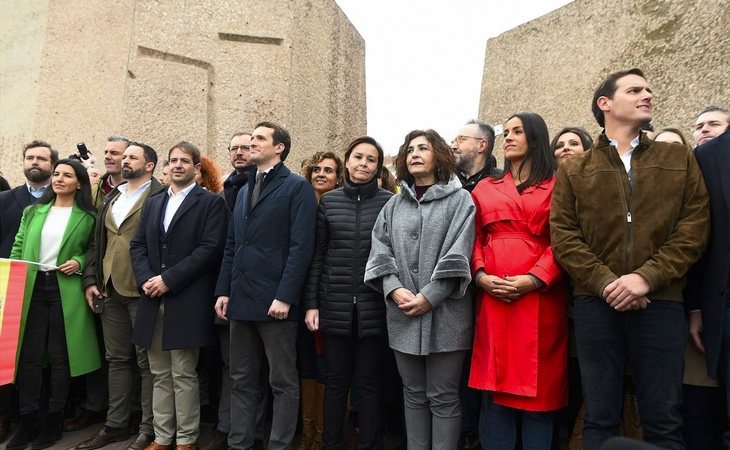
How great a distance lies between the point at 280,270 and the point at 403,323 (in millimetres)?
771

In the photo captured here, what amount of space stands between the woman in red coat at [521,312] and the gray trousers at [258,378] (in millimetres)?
1005

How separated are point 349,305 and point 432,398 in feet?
2.04

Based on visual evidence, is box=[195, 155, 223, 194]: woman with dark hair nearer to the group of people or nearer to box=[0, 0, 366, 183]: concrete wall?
the group of people

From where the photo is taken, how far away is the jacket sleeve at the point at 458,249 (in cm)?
248

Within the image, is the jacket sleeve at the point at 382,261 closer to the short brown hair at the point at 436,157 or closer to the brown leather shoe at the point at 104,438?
the short brown hair at the point at 436,157

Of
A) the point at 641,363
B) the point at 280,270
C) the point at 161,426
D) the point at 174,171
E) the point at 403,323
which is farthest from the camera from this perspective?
the point at 174,171

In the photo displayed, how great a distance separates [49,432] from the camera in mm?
3389

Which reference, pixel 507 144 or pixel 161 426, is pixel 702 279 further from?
pixel 161 426

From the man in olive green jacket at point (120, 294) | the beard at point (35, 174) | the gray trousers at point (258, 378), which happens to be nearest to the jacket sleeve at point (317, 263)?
the gray trousers at point (258, 378)

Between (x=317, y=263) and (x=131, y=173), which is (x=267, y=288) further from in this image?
(x=131, y=173)

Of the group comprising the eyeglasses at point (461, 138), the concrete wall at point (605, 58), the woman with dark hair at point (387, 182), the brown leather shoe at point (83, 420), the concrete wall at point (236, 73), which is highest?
the concrete wall at point (605, 58)

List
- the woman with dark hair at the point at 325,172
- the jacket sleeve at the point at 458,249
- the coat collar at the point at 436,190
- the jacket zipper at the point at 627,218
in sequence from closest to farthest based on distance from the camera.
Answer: the jacket zipper at the point at 627,218
the jacket sleeve at the point at 458,249
the coat collar at the point at 436,190
the woman with dark hair at the point at 325,172

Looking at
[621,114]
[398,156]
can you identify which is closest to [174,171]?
[398,156]

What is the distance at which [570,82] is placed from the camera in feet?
44.0
